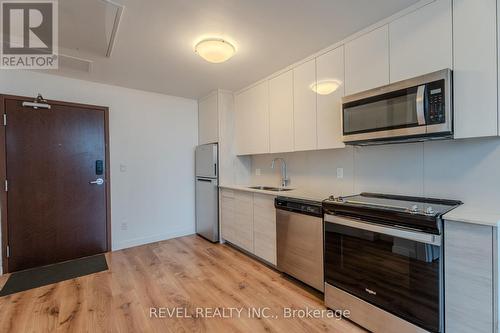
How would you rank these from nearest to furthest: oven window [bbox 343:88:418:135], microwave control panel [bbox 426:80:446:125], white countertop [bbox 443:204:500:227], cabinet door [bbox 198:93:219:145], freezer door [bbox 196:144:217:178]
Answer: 1. white countertop [bbox 443:204:500:227]
2. microwave control panel [bbox 426:80:446:125]
3. oven window [bbox 343:88:418:135]
4. freezer door [bbox 196:144:217:178]
5. cabinet door [bbox 198:93:219:145]

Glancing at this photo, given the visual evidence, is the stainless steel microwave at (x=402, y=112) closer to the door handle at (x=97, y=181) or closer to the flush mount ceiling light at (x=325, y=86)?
the flush mount ceiling light at (x=325, y=86)

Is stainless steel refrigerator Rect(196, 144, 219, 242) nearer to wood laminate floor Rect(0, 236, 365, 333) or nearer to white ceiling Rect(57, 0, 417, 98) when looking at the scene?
wood laminate floor Rect(0, 236, 365, 333)

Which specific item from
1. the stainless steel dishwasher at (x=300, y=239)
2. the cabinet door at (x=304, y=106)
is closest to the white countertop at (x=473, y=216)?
the stainless steel dishwasher at (x=300, y=239)

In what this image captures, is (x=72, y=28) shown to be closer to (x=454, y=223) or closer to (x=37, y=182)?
(x=37, y=182)

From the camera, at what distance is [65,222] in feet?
9.91

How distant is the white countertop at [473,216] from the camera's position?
4.03 ft

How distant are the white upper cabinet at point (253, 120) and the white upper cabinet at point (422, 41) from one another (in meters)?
1.61

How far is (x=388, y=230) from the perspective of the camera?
158cm

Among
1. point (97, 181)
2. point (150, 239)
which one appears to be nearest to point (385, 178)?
point (150, 239)

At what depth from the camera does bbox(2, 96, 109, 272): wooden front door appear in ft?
8.97

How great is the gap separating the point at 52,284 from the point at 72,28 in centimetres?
252

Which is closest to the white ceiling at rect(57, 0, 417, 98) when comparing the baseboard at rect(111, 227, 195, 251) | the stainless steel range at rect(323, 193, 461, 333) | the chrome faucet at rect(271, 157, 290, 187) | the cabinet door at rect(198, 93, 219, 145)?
the cabinet door at rect(198, 93, 219, 145)

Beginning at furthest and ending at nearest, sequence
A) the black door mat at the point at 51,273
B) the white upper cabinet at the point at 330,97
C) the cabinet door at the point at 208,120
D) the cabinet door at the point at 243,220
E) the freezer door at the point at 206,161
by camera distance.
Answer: the cabinet door at the point at 208,120, the freezer door at the point at 206,161, the cabinet door at the point at 243,220, the black door mat at the point at 51,273, the white upper cabinet at the point at 330,97

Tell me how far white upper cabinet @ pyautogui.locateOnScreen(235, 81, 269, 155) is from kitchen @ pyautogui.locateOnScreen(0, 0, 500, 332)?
1.2 inches
